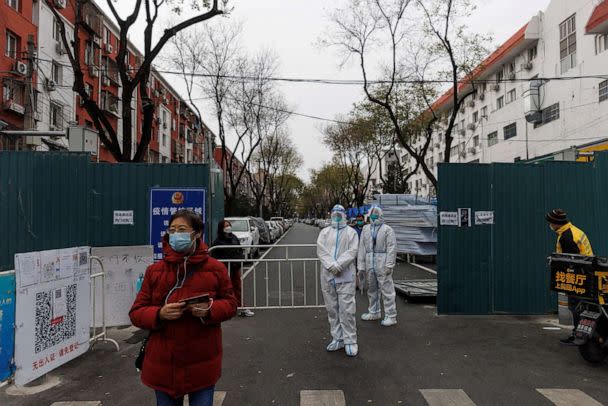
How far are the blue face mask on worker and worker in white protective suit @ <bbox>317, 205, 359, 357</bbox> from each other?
316cm

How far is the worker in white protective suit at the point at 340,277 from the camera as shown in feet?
18.4

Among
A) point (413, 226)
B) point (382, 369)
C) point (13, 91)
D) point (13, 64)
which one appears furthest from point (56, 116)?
point (382, 369)

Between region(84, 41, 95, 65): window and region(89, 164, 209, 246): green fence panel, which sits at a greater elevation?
region(84, 41, 95, 65): window

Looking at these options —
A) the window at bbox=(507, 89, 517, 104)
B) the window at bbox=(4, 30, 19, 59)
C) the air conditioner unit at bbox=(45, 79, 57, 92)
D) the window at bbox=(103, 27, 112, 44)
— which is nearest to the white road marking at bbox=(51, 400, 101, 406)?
the window at bbox=(4, 30, 19, 59)

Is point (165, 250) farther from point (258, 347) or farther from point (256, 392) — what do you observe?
point (258, 347)

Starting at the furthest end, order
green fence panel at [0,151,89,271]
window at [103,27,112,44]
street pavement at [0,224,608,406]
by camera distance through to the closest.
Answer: window at [103,27,112,44]
green fence panel at [0,151,89,271]
street pavement at [0,224,608,406]

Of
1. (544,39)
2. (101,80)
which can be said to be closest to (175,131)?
(101,80)

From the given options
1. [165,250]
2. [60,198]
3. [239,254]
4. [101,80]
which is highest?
[101,80]

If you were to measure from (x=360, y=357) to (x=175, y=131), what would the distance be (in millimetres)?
50014

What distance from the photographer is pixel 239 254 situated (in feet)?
27.5

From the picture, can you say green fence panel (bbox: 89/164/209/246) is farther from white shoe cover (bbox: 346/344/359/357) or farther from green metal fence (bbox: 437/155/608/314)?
green metal fence (bbox: 437/155/608/314)

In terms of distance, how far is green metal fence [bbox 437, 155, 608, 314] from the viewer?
25.3 feet

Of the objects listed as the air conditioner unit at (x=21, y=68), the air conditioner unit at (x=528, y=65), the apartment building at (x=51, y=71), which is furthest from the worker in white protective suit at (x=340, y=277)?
the air conditioner unit at (x=528, y=65)

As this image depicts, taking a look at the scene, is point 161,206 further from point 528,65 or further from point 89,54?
point 528,65
